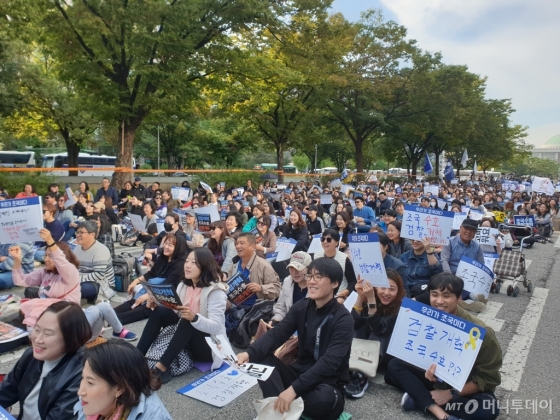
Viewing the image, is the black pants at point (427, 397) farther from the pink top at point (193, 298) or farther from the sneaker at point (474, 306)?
the sneaker at point (474, 306)

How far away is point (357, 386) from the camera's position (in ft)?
13.6

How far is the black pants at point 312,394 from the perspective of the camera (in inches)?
128

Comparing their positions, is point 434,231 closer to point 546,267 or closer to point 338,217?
point 338,217

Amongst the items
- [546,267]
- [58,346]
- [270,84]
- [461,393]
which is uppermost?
[270,84]

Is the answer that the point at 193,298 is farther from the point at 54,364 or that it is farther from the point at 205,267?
Result: the point at 54,364

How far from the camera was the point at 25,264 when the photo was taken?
7332 millimetres

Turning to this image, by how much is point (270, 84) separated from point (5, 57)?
10869mm

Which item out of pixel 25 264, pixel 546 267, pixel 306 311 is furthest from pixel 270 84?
pixel 306 311

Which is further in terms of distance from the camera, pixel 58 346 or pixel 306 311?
pixel 306 311

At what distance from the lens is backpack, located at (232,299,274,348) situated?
518cm

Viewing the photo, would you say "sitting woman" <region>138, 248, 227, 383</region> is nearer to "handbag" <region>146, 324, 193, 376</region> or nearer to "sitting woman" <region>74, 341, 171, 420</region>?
"handbag" <region>146, 324, 193, 376</region>

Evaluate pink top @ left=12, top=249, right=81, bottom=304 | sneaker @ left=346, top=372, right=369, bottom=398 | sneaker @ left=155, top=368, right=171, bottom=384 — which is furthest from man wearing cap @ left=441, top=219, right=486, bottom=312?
pink top @ left=12, top=249, right=81, bottom=304

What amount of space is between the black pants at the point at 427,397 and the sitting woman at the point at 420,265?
6.43 ft

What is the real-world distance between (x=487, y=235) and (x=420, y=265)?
295cm
